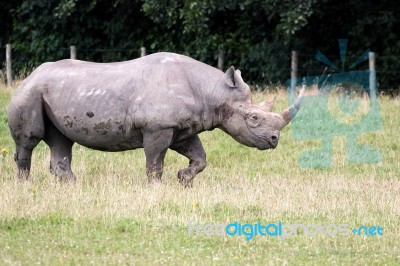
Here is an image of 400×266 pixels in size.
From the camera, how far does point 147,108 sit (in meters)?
12.9

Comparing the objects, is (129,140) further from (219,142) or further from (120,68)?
(219,142)

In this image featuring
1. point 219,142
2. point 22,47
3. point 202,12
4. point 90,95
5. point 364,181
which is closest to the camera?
point 90,95

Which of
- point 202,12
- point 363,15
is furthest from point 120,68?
point 363,15

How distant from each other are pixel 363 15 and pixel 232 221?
1741cm

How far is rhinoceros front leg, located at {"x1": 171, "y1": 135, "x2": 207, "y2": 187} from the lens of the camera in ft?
44.0

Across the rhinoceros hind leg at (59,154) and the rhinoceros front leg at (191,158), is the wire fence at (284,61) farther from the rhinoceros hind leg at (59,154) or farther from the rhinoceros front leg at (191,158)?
the rhinoceros front leg at (191,158)

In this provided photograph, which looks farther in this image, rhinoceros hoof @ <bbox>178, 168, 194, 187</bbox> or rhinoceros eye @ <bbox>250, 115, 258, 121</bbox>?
rhinoceros hoof @ <bbox>178, 168, 194, 187</bbox>

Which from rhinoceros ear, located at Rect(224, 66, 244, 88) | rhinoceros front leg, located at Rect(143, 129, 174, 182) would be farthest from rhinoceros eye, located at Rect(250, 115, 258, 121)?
rhinoceros front leg, located at Rect(143, 129, 174, 182)

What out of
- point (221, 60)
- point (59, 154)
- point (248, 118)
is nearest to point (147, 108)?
point (248, 118)

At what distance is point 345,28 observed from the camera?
2847 cm

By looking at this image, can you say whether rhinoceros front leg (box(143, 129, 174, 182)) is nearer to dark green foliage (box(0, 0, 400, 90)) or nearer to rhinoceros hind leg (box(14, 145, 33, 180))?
rhinoceros hind leg (box(14, 145, 33, 180))

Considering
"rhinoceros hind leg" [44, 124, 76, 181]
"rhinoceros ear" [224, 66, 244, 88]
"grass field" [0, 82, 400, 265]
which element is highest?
"rhinoceros ear" [224, 66, 244, 88]

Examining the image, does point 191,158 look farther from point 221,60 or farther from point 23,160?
point 221,60

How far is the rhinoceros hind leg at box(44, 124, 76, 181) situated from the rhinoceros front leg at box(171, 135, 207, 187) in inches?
56.8
